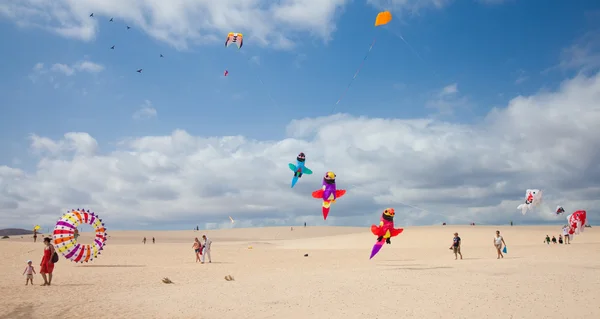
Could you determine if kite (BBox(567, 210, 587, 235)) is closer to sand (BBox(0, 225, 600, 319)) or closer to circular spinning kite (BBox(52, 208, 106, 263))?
sand (BBox(0, 225, 600, 319))

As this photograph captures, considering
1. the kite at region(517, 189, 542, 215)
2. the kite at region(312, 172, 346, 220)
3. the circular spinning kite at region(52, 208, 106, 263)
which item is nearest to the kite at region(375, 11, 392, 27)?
the kite at region(312, 172, 346, 220)

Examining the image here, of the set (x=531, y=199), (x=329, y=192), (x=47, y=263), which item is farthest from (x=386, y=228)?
(x=47, y=263)

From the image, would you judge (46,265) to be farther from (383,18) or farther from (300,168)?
(383,18)

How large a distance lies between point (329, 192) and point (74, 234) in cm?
1416

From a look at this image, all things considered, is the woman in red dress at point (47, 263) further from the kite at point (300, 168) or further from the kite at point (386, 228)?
the kite at point (386, 228)

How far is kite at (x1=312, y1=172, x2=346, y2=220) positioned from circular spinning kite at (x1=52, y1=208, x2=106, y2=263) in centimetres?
1291

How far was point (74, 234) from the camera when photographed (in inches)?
923

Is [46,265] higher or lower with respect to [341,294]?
higher

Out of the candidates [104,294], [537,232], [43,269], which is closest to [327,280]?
[104,294]

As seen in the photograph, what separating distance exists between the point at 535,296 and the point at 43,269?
1765 cm

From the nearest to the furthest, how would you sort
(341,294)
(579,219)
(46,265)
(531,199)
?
(341,294) < (46,265) < (531,199) < (579,219)

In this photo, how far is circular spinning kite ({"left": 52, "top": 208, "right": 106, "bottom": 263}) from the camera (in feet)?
73.1

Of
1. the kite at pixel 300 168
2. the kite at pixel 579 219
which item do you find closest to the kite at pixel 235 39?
the kite at pixel 300 168

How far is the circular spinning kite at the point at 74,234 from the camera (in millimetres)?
22281
